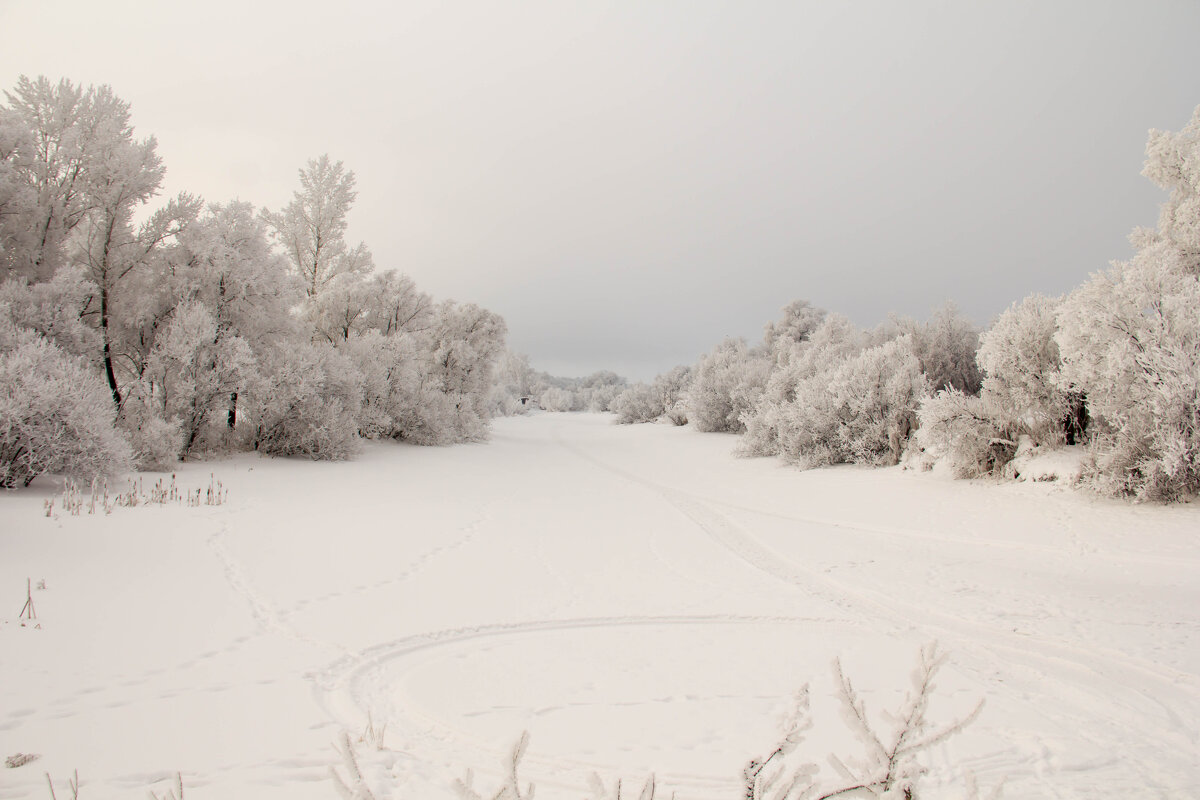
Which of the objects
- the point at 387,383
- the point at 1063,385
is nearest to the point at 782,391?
the point at 1063,385

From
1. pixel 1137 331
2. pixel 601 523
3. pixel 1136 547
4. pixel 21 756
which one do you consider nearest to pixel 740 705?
pixel 21 756

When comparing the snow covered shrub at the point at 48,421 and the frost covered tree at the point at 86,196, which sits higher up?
the frost covered tree at the point at 86,196

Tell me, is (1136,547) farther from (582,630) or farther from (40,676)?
(40,676)

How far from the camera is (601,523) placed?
9.73 meters

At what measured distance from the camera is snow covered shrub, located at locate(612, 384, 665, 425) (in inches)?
1757

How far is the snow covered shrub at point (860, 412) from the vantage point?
48.6 feet

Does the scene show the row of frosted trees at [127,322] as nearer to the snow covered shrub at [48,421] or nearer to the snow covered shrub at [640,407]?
the snow covered shrub at [48,421]

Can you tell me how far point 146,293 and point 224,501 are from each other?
23.5ft

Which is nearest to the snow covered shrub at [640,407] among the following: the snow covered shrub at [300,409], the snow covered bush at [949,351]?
the snow covered bush at [949,351]

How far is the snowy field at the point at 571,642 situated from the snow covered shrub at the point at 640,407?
34730 mm

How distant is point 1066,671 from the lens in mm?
4371

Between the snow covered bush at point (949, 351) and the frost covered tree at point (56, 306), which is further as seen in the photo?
the snow covered bush at point (949, 351)

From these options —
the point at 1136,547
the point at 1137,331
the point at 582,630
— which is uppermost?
the point at 1137,331

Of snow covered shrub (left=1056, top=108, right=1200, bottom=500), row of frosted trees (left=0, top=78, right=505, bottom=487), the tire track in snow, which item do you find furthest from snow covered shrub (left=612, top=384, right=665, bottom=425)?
the tire track in snow
